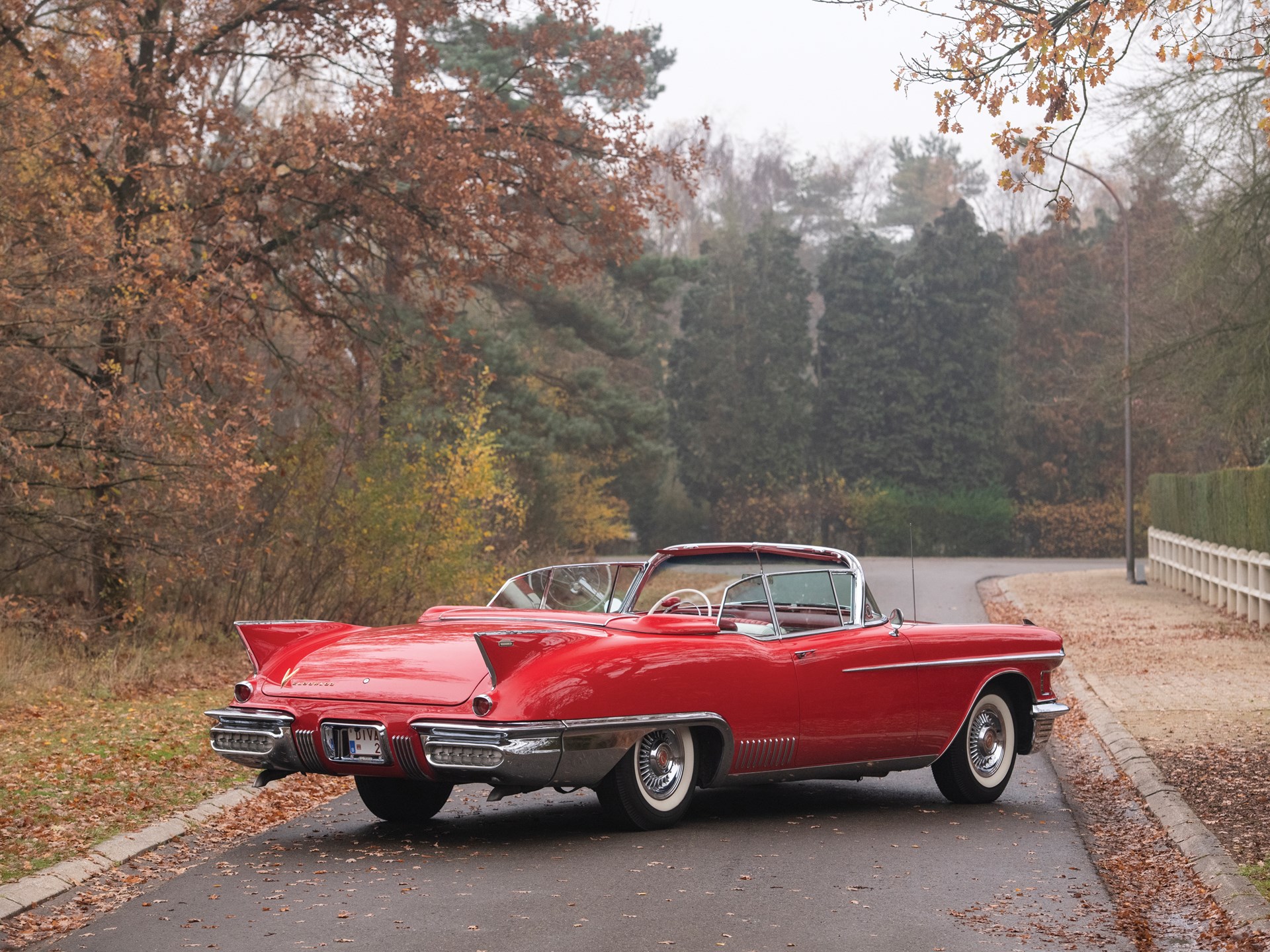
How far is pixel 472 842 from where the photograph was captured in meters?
7.91

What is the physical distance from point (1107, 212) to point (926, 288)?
13489mm

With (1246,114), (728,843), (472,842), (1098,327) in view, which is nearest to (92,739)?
(472,842)

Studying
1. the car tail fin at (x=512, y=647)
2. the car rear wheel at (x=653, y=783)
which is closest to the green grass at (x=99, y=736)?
the car tail fin at (x=512, y=647)

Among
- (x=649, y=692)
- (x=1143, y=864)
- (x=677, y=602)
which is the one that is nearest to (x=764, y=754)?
(x=649, y=692)

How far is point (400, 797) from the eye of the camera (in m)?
8.53

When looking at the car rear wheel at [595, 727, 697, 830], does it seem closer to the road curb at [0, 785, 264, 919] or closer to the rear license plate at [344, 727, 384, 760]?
the rear license plate at [344, 727, 384, 760]

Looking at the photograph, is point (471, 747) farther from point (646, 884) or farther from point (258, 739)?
point (258, 739)

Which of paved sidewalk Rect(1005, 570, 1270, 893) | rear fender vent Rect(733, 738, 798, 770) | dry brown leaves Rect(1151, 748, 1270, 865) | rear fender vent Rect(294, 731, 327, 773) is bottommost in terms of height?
paved sidewalk Rect(1005, 570, 1270, 893)

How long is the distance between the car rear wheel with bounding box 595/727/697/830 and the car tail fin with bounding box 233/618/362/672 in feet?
5.82

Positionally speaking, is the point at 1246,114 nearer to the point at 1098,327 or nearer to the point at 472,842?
the point at 472,842

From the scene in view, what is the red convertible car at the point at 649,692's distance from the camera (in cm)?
743

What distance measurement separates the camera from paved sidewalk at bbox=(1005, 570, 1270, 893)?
9141 millimetres

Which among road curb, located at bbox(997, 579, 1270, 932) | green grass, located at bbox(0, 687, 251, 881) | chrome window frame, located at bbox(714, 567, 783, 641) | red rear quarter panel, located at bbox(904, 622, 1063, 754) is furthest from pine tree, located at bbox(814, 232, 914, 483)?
chrome window frame, located at bbox(714, 567, 783, 641)

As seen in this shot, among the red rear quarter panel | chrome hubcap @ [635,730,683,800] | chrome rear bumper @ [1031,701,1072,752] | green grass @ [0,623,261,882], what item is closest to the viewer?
chrome hubcap @ [635,730,683,800]
